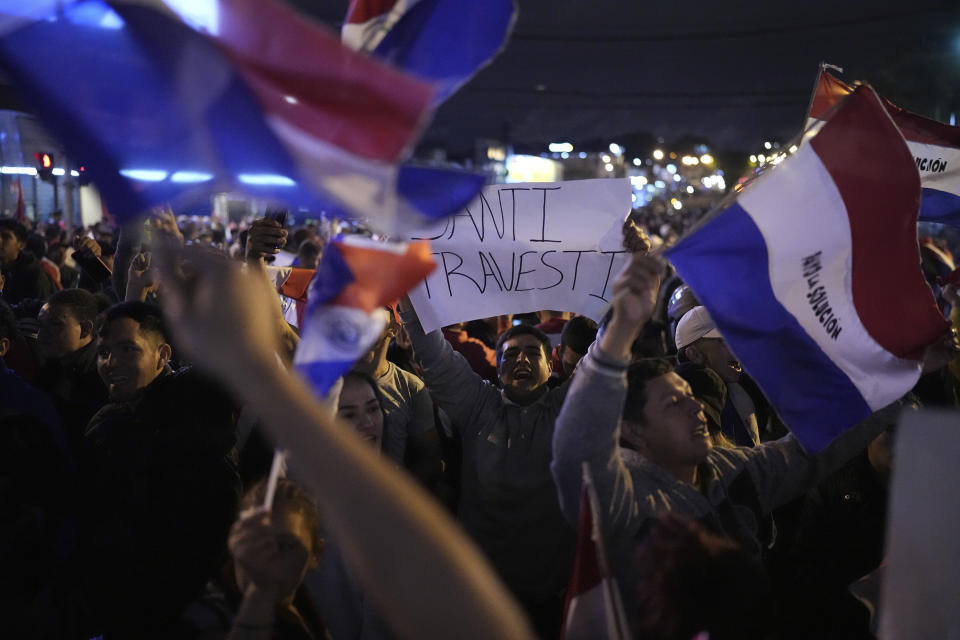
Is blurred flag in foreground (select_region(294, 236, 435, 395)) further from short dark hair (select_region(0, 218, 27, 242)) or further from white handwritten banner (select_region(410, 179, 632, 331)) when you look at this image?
short dark hair (select_region(0, 218, 27, 242))

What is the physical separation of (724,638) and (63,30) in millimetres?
2156

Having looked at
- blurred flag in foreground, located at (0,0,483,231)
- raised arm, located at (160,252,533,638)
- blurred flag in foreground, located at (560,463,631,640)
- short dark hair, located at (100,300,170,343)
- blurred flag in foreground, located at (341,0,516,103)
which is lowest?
blurred flag in foreground, located at (560,463,631,640)

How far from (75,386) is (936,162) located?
523 centimetres

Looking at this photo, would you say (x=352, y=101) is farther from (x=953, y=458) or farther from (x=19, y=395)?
(x=19, y=395)

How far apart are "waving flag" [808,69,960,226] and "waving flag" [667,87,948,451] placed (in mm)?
2167

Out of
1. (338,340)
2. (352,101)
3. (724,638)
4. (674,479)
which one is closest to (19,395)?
(338,340)

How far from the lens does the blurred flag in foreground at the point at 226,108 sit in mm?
2029

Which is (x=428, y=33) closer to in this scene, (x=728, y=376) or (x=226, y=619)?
Answer: (x=226, y=619)

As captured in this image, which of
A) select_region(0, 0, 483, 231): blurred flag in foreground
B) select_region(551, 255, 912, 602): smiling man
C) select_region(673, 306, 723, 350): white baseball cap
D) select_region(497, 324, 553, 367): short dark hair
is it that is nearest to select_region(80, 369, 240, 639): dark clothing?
select_region(551, 255, 912, 602): smiling man

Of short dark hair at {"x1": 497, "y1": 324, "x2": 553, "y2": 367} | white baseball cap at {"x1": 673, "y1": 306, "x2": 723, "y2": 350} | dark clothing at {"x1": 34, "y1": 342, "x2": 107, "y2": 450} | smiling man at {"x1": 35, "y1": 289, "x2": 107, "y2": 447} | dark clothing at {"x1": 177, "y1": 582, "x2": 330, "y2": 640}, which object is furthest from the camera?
white baseball cap at {"x1": 673, "y1": 306, "x2": 723, "y2": 350}

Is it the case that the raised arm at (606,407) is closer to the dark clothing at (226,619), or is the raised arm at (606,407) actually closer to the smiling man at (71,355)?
the dark clothing at (226,619)

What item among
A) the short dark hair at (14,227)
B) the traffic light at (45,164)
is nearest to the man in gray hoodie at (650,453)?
the short dark hair at (14,227)

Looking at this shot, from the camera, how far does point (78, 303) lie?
5.25 meters

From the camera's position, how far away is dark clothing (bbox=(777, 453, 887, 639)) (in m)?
3.00
